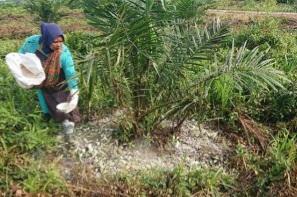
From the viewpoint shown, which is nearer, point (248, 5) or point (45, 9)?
point (45, 9)

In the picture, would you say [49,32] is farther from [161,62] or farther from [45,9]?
[45,9]

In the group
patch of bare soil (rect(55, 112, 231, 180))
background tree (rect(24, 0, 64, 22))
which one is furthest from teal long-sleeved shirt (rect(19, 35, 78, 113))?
A: background tree (rect(24, 0, 64, 22))

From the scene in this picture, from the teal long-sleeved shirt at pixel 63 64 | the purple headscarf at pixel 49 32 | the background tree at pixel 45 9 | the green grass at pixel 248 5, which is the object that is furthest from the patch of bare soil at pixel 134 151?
the green grass at pixel 248 5

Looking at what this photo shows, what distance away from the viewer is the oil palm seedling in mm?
4238

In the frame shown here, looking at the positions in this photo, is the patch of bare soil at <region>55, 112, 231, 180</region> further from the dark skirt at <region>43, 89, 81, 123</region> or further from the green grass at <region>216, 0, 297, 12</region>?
the green grass at <region>216, 0, 297, 12</region>

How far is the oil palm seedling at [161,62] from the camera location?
13.9 ft

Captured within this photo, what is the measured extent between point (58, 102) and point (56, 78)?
21 centimetres

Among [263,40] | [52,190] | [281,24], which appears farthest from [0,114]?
[281,24]

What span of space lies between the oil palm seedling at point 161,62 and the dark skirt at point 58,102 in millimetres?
362

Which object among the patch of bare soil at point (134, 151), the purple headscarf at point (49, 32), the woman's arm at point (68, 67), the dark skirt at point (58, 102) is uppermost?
the purple headscarf at point (49, 32)

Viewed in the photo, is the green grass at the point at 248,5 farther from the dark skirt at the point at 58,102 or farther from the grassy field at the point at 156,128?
the dark skirt at the point at 58,102

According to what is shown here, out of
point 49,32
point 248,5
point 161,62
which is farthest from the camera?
point 248,5

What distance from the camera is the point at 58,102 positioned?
15.0ft

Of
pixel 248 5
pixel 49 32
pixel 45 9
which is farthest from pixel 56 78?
pixel 248 5
